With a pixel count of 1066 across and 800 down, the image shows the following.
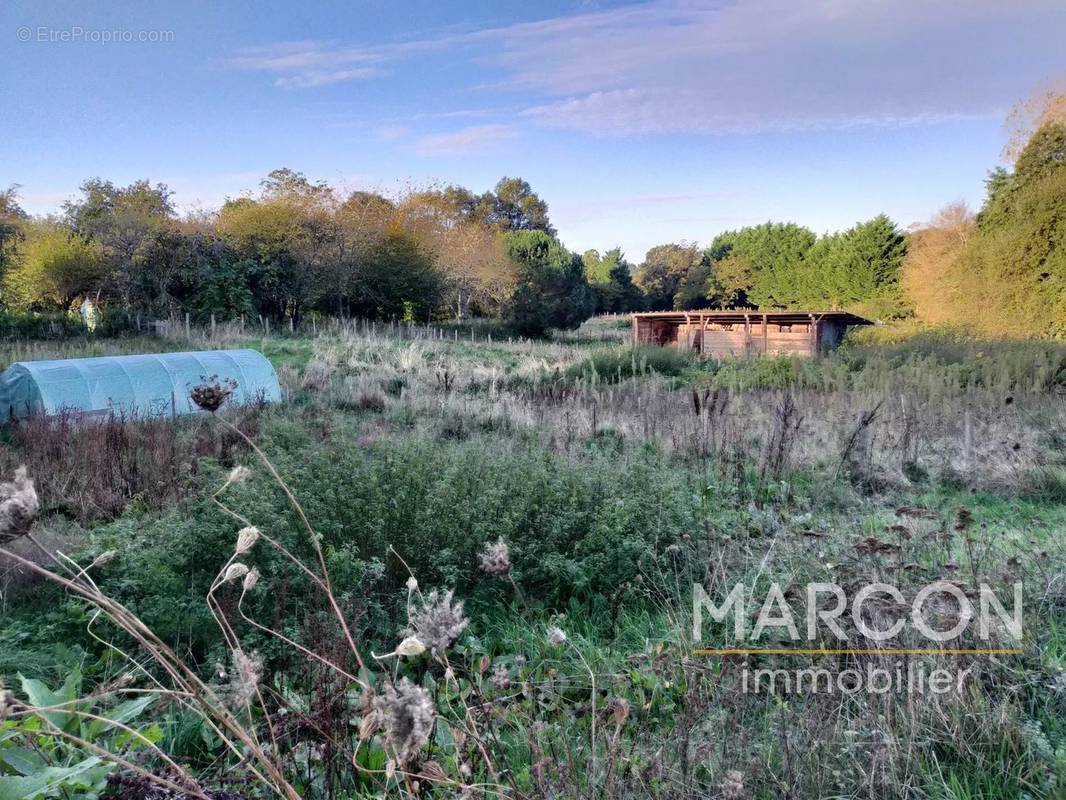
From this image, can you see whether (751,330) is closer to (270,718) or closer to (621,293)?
(270,718)

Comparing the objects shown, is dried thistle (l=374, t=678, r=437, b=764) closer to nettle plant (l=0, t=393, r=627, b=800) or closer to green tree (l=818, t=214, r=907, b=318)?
nettle plant (l=0, t=393, r=627, b=800)

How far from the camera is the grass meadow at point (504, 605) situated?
1.37 m

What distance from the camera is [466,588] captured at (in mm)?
3400

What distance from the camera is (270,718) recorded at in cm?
151

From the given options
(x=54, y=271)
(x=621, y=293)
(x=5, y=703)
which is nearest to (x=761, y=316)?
(x=5, y=703)

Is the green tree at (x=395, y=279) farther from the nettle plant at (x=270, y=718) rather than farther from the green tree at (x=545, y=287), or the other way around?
the nettle plant at (x=270, y=718)

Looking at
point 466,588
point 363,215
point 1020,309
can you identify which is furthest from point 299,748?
point 363,215

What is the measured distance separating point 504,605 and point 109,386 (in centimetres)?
776

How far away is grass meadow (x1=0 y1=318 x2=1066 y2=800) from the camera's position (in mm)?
1374

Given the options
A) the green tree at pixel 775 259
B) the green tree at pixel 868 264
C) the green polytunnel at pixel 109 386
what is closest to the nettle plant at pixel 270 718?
the green polytunnel at pixel 109 386

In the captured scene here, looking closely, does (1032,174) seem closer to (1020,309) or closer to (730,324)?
(1020,309)

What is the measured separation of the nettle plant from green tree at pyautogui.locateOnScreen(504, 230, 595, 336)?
28.0m

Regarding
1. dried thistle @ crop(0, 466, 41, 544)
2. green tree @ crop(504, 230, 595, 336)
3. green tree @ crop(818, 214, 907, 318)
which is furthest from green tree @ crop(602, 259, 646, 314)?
dried thistle @ crop(0, 466, 41, 544)

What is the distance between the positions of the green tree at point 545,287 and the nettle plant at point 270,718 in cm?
2802
